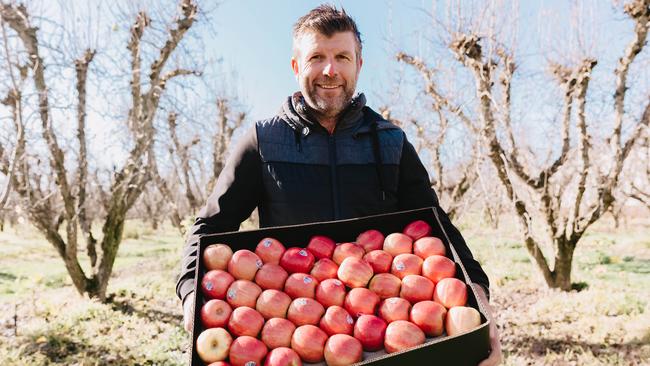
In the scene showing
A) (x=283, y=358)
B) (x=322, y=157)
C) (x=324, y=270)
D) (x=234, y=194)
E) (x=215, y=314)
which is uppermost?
(x=322, y=157)

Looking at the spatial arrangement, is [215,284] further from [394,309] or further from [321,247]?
[394,309]

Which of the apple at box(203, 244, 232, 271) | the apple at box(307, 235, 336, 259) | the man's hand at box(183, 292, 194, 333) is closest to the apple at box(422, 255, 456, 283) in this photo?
the apple at box(307, 235, 336, 259)

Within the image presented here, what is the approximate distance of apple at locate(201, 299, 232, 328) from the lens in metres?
1.27

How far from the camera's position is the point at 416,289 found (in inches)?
53.9

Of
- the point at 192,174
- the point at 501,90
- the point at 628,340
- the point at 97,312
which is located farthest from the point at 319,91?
the point at 192,174

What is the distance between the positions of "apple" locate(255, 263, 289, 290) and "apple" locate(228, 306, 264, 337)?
0.44ft

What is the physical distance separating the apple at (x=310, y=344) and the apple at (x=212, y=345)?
20 centimetres

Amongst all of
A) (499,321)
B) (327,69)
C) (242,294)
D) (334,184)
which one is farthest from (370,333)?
(499,321)

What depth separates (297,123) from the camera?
6.40ft

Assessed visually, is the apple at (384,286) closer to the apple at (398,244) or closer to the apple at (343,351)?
the apple at (398,244)

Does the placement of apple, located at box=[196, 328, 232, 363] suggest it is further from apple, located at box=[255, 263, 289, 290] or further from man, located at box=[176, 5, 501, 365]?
man, located at box=[176, 5, 501, 365]

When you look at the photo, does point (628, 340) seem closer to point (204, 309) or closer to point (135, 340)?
point (204, 309)

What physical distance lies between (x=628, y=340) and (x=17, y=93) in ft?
22.8

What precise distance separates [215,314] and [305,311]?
10.7 inches
